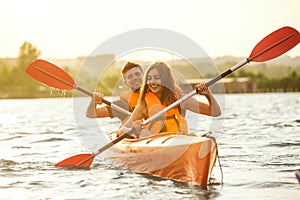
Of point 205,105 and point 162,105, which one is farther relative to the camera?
point 162,105

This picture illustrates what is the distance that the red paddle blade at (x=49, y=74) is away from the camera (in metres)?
9.70

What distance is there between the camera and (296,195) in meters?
6.72

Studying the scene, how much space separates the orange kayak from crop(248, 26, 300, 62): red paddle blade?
1852mm

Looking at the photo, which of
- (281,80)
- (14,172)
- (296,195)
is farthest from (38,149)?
(281,80)

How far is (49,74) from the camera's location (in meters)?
9.75

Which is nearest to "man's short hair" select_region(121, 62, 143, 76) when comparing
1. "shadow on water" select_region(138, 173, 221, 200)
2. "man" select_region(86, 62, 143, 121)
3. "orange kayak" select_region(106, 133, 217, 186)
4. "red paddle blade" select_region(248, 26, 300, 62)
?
"man" select_region(86, 62, 143, 121)

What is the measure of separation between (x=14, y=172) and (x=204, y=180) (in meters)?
3.22

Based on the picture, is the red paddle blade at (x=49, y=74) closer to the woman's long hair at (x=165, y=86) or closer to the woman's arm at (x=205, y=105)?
the woman's long hair at (x=165, y=86)

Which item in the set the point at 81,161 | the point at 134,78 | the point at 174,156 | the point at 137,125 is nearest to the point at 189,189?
the point at 174,156

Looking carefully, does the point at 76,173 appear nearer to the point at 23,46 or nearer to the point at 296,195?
the point at 296,195

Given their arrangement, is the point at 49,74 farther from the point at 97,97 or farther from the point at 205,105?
the point at 205,105

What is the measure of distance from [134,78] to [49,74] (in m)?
1.53

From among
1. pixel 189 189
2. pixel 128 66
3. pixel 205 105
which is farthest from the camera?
pixel 128 66

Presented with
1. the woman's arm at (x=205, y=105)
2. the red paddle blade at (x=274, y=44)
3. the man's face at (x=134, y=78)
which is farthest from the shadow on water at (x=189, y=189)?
the red paddle blade at (x=274, y=44)
